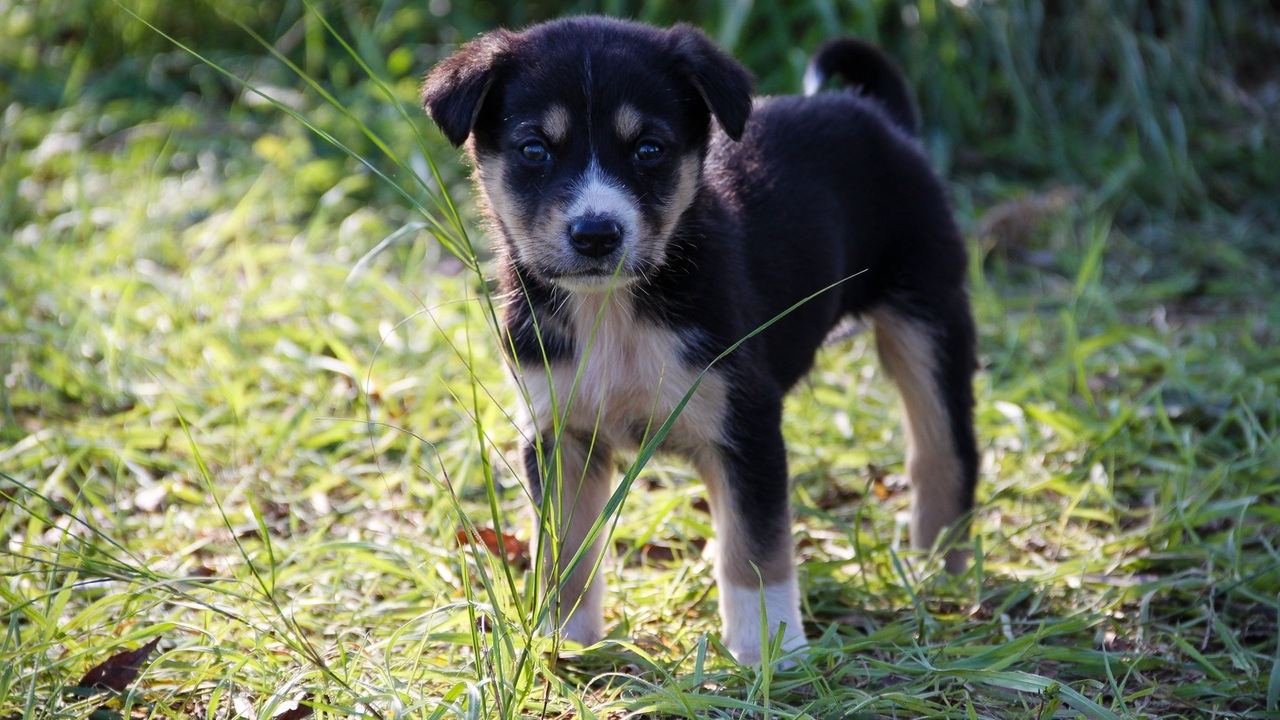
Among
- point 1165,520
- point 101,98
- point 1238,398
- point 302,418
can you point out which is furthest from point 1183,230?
point 101,98

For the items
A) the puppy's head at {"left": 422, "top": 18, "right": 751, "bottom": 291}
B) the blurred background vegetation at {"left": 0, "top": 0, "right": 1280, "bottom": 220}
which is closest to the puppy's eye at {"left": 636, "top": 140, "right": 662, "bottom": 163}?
the puppy's head at {"left": 422, "top": 18, "right": 751, "bottom": 291}

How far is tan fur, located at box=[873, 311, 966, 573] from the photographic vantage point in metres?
3.76

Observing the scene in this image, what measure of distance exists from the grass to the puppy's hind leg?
137 mm

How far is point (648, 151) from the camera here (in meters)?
2.91

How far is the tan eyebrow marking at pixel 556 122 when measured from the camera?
9.29 feet

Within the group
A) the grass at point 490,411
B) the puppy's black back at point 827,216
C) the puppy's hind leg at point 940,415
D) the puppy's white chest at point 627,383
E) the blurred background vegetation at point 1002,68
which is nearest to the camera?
the grass at point 490,411

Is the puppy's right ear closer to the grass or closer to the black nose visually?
the grass

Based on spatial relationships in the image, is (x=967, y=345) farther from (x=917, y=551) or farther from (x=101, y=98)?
(x=101, y=98)

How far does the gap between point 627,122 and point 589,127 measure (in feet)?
0.30

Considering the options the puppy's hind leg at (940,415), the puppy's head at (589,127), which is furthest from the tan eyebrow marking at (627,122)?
the puppy's hind leg at (940,415)

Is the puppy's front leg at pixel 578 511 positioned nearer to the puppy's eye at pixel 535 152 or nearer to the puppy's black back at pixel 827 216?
the puppy's black back at pixel 827 216

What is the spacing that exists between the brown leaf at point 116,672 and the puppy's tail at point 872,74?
2760 mm

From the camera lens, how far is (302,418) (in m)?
4.33

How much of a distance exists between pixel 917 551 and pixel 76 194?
456cm
